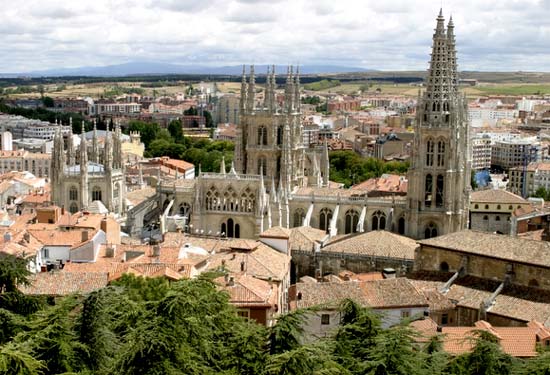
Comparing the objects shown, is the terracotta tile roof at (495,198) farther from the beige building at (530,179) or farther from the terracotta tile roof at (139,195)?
the beige building at (530,179)

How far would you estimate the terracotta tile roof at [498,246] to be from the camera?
42.3 metres

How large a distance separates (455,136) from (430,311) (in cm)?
2164

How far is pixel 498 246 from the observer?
44.4 metres

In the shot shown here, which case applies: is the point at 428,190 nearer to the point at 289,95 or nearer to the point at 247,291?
the point at 289,95

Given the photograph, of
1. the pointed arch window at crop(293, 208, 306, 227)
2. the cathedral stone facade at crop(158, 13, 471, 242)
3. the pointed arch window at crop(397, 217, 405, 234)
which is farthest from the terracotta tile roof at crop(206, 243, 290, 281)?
the pointed arch window at crop(397, 217, 405, 234)

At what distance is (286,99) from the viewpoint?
219 feet

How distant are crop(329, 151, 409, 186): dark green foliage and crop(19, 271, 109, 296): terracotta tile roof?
6888cm

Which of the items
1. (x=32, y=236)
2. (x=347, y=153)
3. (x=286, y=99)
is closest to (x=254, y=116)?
(x=286, y=99)

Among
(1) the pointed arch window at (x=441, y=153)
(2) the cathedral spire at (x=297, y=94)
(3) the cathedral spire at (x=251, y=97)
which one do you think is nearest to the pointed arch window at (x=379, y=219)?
(1) the pointed arch window at (x=441, y=153)

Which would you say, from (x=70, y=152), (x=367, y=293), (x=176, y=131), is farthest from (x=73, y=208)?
(x=176, y=131)

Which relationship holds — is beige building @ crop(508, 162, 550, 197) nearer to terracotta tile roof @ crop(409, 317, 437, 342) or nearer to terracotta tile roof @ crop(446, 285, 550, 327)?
terracotta tile roof @ crop(446, 285, 550, 327)

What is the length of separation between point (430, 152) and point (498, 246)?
1683cm

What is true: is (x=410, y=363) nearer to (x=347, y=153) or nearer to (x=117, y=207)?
(x=117, y=207)

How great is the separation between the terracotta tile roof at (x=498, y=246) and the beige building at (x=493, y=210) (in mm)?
29065
